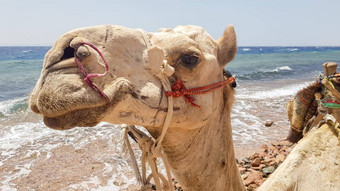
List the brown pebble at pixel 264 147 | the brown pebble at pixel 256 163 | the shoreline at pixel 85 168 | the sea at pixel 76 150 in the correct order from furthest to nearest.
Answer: the brown pebble at pixel 264 147 < the brown pebble at pixel 256 163 < the sea at pixel 76 150 < the shoreline at pixel 85 168

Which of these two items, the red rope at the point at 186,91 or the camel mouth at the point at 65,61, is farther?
the red rope at the point at 186,91

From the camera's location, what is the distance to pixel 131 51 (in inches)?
68.0

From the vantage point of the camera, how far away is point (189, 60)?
1.96 metres

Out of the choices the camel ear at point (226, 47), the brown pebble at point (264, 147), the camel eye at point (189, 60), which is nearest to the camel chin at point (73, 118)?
the camel eye at point (189, 60)

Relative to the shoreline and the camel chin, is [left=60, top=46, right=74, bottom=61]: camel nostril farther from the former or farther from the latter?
the shoreline

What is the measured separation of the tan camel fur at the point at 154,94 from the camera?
1.48 m

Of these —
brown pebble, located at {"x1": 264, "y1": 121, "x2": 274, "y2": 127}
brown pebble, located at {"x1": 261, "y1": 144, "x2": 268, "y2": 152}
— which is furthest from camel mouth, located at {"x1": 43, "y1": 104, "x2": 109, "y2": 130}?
brown pebble, located at {"x1": 264, "y1": 121, "x2": 274, "y2": 127}

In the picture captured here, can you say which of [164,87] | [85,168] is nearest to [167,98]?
[164,87]

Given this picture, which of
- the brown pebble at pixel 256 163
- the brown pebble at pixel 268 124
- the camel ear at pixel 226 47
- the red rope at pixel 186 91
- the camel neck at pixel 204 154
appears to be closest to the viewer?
the red rope at pixel 186 91

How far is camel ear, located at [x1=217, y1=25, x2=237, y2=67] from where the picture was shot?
231 centimetres

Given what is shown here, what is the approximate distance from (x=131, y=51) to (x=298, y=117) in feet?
9.52

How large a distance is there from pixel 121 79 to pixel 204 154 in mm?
1022

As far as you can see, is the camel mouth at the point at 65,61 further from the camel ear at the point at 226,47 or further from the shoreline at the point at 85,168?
the shoreline at the point at 85,168

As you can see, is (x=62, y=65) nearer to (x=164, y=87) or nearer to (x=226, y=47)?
(x=164, y=87)
